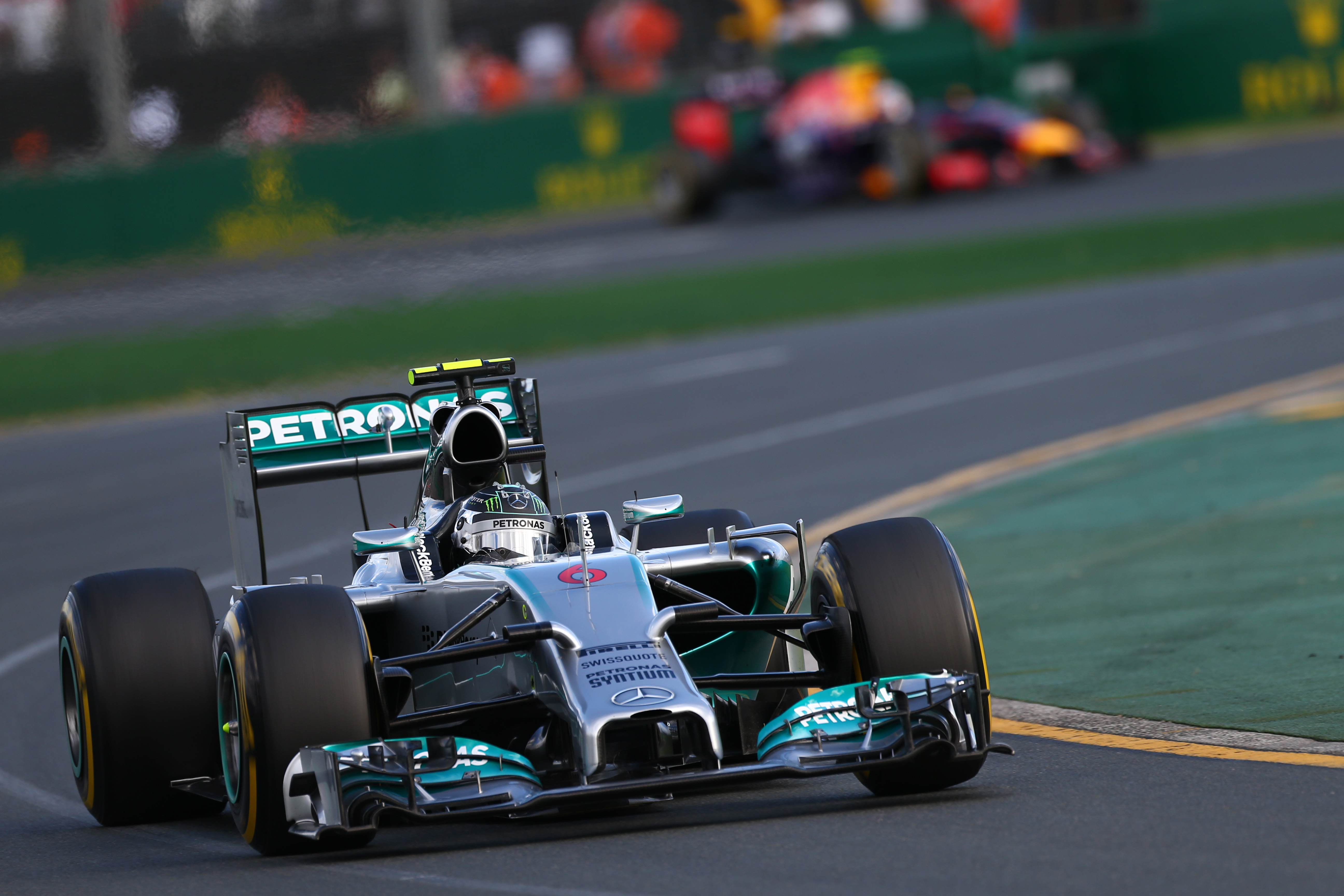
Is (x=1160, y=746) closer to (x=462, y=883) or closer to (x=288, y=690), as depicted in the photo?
(x=462, y=883)

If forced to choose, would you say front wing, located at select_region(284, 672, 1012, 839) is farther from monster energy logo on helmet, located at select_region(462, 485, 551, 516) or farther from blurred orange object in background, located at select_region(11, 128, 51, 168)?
blurred orange object in background, located at select_region(11, 128, 51, 168)

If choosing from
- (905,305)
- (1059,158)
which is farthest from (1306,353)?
(1059,158)

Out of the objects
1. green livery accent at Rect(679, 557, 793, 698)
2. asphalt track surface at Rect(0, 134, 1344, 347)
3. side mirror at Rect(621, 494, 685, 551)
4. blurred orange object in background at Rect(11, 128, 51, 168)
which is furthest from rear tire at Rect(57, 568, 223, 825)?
blurred orange object in background at Rect(11, 128, 51, 168)

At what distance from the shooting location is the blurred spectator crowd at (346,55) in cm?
2278

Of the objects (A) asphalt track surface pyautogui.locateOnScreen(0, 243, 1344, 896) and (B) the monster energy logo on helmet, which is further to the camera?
(B) the monster energy logo on helmet

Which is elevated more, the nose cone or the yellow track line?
the nose cone

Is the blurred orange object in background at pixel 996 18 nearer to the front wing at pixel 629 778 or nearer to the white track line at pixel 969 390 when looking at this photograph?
the white track line at pixel 969 390

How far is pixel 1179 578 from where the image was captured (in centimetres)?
957

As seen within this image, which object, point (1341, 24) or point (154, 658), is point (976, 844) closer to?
point (154, 658)

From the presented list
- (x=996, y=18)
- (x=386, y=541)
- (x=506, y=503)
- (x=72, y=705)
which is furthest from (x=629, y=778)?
(x=996, y=18)

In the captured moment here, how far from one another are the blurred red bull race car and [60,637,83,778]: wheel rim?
23.4 meters

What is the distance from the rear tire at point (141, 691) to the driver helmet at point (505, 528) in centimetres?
97

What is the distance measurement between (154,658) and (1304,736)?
3.89 meters

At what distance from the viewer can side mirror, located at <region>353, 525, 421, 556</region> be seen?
7215mm
